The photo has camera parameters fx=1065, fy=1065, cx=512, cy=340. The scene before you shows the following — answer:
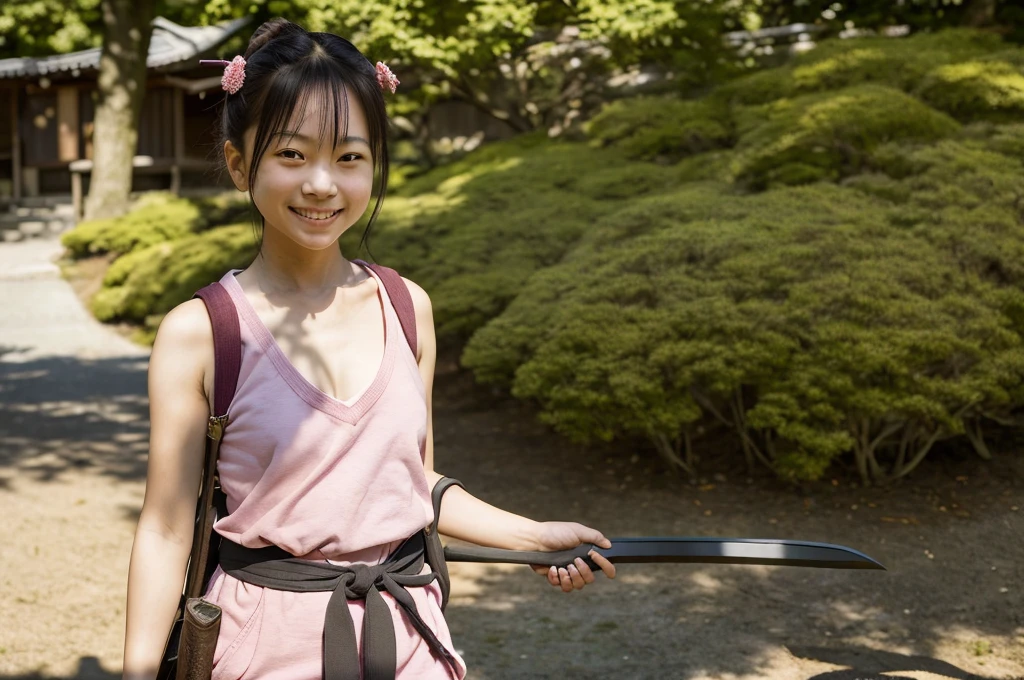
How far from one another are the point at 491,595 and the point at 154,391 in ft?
12.1

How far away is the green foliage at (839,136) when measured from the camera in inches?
296

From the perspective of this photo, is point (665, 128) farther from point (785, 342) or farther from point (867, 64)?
point (785, 342)

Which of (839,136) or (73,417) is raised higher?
(839,136)

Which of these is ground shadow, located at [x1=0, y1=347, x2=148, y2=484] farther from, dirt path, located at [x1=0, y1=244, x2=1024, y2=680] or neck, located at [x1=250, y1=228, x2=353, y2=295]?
neck, located at [x1=250, y1=228, x2=353, y2=295]

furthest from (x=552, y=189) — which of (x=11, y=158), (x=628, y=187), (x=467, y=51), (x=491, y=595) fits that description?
(x=11, y=158)

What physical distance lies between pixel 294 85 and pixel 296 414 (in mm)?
494

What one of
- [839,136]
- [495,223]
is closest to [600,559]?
[839,136]

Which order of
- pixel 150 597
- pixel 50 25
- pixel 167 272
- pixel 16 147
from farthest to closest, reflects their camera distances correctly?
pixel 50 25 < pixel 16 147 < pixel 167 272 < pixel 150 597

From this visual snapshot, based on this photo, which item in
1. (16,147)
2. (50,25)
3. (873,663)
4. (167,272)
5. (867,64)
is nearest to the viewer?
(873,663)

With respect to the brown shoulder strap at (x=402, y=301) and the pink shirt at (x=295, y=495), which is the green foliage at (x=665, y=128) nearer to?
the brown shoulder strap at (x=402, y=301)

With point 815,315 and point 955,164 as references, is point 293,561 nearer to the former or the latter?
point 815,315

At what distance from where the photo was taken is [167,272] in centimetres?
→ 1231

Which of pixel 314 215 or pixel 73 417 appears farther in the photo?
pixel 73 417

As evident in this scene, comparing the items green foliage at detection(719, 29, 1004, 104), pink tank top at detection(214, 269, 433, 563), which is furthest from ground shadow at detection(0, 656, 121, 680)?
green foliage at detection(719, 29, 1004, 104)
